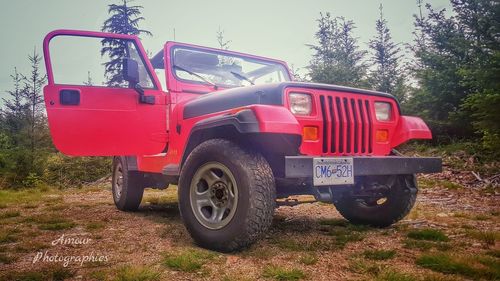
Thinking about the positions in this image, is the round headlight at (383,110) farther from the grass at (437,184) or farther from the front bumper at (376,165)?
the grass at (437,184)

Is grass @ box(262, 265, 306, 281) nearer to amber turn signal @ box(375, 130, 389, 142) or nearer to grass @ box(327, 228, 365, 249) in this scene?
grass @ box(327, 228, 365, 249)

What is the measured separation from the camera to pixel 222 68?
4.48m

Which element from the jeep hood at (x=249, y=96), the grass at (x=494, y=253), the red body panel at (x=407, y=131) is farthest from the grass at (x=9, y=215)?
the grass at (x=494, y=253)

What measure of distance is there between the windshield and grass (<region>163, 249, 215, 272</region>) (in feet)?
7.42

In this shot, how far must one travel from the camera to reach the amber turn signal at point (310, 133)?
2.77m

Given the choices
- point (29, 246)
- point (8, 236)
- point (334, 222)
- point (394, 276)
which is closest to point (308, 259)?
point (394, 276)

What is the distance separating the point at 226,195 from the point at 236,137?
48cm

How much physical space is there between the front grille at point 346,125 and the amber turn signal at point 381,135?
159mm

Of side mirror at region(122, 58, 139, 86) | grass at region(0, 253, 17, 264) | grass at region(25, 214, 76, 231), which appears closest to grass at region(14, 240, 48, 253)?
grass at region(0, 253, 17, 264)

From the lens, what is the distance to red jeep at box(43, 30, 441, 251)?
98.3 inches

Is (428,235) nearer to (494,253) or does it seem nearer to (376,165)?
(494,253)

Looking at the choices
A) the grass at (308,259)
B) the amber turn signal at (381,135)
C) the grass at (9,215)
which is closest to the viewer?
the grass at (308,259)

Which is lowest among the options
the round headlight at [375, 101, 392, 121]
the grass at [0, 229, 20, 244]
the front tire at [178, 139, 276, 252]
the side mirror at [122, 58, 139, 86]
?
the grass at [0, 229, 20, 244]

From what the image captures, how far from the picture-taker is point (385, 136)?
3.29 metres
